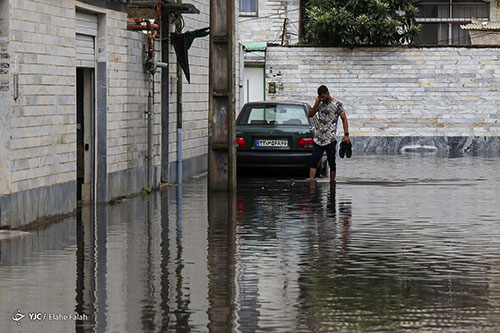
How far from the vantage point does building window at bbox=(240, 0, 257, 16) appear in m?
43.9

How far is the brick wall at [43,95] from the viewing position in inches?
597

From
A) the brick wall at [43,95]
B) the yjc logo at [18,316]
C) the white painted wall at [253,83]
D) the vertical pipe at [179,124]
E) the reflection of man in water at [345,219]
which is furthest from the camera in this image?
the white painted wall at [253,83]

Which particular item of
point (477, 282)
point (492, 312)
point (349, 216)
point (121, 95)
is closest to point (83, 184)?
point (121, 95)

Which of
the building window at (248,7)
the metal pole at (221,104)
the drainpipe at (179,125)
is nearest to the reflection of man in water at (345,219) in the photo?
the metal pole at (221,104)

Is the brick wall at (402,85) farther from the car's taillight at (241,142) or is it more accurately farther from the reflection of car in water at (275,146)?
the car's taillight at (241,142)

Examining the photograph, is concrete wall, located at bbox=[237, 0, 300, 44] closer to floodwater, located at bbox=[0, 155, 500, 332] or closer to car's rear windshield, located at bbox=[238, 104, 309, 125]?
car's rear windshield, located at bbox=[238, 104, 309, 125]

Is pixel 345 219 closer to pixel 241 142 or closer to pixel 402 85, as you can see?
pixel 241 142

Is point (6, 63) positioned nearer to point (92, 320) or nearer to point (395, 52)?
point (92, 320)

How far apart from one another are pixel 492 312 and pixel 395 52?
91.6ft

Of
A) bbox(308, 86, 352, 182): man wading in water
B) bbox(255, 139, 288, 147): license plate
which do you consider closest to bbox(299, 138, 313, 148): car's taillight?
bbox(255, 139, 288, 147): license plate

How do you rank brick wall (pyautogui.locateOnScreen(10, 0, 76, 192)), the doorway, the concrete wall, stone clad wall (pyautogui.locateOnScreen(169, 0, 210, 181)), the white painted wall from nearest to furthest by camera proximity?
brick wall (pyautogui.locateOnScreen(10, 0, 76, 192)), the doorway, stone clad wall (pyautogui.locateOnScreen(169, 0, 210, 181)), the white painted wall, the concrete wall

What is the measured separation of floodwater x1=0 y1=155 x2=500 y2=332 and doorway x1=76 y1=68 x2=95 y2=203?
0.52 metres

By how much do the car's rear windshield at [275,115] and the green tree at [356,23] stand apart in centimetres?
1192

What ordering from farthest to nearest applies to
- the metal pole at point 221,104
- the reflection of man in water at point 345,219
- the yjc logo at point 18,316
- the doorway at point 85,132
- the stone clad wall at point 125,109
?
the metal pole at point 221,104, the stone clad wall at point 125,109, the doorway at point 85,132, the reflection of man in water at point 345,219, the yjc logo at point 18,316
